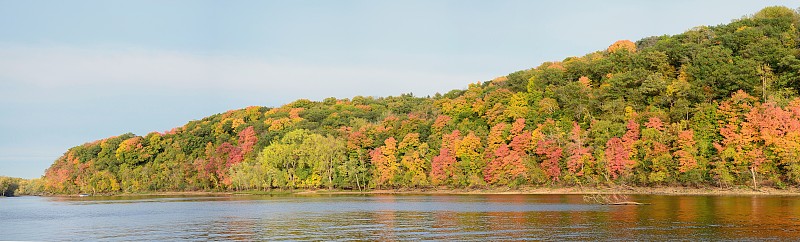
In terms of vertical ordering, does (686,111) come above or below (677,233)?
above

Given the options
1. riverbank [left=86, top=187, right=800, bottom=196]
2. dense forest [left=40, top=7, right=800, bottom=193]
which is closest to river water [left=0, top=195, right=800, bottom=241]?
riverbank [left=86, top=187, right=800, bottom=196]

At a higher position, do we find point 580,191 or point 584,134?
point 584,134

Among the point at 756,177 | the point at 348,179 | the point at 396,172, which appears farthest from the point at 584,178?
the point at 348,179

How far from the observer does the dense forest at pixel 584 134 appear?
8069 centimetres

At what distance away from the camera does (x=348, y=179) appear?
124375mm

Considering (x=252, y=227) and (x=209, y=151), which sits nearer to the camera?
(x=252, y=227)

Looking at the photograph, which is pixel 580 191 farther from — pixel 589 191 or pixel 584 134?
pixel 584 134

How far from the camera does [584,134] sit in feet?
317

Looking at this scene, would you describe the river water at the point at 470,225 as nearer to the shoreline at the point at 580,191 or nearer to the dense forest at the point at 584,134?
the shoreline at the point at 580,191

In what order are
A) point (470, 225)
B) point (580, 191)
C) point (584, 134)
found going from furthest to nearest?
point (584, 134) → point (580, 191) → point (470, 225)

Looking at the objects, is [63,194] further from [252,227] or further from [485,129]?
[252,227]

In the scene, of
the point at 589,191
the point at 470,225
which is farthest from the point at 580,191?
the point at 470,225

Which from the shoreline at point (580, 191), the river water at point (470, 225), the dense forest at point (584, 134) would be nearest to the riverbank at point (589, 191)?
the shoreline at point (580, 191)

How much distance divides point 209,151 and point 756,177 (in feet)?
397
